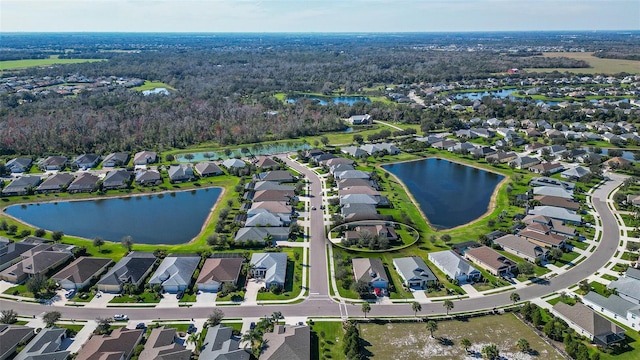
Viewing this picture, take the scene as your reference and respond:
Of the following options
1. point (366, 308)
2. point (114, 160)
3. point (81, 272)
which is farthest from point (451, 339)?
point (114, 160)

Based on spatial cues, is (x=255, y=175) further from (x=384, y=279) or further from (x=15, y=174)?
(x=15, y=174)

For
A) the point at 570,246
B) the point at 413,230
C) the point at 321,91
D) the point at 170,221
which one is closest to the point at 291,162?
the point at 170,221

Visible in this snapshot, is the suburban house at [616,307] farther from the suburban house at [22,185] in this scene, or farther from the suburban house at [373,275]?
the suburban house at [22,185]

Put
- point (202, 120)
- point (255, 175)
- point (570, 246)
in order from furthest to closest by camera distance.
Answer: point (202, 120) < point (255, 175) < point (570, 246)

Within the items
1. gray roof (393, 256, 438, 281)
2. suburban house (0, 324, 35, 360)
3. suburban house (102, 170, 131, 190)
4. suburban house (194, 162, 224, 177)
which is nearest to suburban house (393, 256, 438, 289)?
gray roof (393, 256, 438, 281)

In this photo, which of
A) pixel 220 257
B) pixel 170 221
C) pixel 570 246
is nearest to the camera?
pixel 220 257

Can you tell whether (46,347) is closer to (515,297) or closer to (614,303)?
(515,297)
